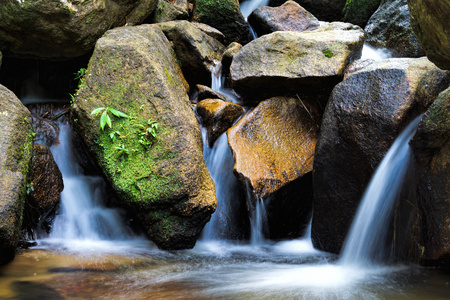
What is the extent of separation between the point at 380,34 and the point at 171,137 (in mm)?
5062

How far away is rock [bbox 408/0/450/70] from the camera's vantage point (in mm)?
2469

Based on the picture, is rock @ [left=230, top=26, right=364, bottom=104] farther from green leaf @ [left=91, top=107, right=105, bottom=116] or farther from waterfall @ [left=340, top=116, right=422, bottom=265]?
green leaf @ [left=91, top=107, right=105, bottom=116]

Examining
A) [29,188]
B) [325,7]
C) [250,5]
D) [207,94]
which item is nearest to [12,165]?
[29,188]

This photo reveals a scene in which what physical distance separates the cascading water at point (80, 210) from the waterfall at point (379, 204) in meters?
2.73

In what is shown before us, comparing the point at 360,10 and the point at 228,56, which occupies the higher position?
the point at 360,10

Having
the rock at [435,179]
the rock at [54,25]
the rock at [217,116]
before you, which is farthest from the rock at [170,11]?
the rock at [435,179]

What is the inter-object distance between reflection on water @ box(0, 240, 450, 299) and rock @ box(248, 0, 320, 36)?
4.67 m

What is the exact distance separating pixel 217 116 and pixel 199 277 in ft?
7.69

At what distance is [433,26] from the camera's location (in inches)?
105

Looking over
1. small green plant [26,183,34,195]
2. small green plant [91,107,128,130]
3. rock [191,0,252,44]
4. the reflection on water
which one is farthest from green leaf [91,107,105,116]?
rock [191,0,252,44]

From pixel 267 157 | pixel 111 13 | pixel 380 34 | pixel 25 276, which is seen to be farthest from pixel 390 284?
pixel 380 34

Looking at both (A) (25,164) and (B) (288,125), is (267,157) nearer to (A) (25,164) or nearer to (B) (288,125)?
(B) (288,125)

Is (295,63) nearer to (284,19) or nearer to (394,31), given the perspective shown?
(284,19)

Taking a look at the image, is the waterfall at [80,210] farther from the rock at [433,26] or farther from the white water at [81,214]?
the rock at [433,26]
